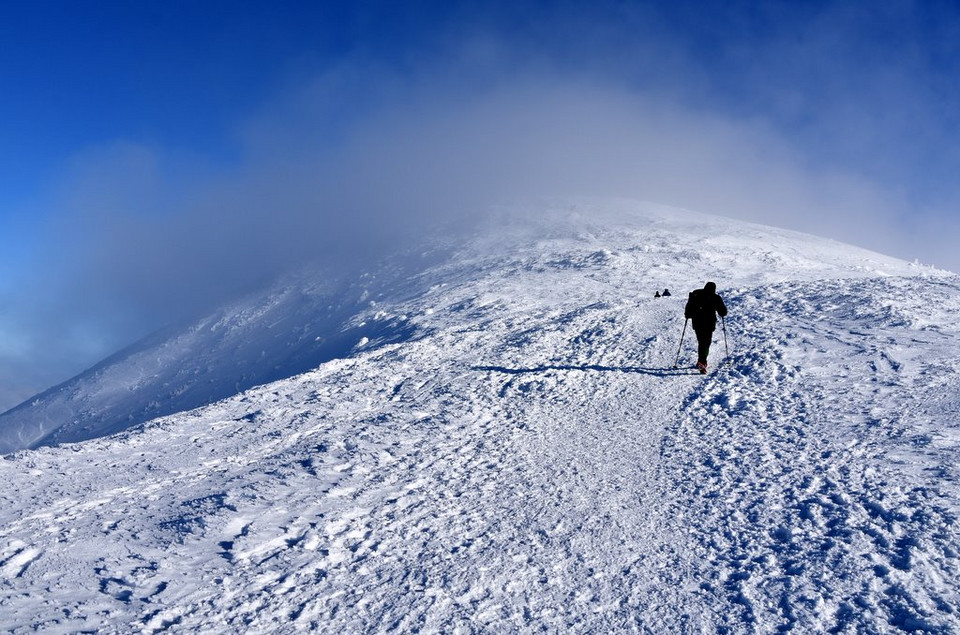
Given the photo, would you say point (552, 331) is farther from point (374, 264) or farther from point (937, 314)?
point (374, 264)

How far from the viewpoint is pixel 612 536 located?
6.62 m

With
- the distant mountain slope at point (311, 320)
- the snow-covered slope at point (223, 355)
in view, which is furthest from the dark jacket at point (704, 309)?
the snow-covered slope at point (223, 355)

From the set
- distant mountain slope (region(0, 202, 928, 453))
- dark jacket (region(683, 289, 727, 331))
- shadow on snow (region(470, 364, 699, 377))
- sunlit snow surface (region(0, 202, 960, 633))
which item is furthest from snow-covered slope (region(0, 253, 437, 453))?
dark jacket (region(683, 289, 727, 331))

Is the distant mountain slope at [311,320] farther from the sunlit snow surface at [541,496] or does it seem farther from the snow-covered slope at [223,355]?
the sunlit snow surface at [541,496]

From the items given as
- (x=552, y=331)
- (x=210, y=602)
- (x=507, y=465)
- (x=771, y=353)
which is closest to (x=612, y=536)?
(x=507, y=465)

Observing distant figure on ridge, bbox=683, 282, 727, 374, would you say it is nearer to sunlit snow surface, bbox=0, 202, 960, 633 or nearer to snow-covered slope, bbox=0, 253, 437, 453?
sunlit snow surface, bbox=0, 202, 960, 633

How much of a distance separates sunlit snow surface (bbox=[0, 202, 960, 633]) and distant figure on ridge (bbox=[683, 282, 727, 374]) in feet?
1.87

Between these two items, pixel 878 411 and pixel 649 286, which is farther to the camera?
Answer: pixel 649 286

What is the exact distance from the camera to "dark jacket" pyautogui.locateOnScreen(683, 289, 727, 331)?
13609 mm

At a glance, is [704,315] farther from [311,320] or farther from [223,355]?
[223,355]

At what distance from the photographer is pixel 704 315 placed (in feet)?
44.8

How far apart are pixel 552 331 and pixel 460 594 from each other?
41.1 ft

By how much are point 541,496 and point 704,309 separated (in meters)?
7.86

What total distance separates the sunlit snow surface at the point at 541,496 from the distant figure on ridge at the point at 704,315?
0.57 m
